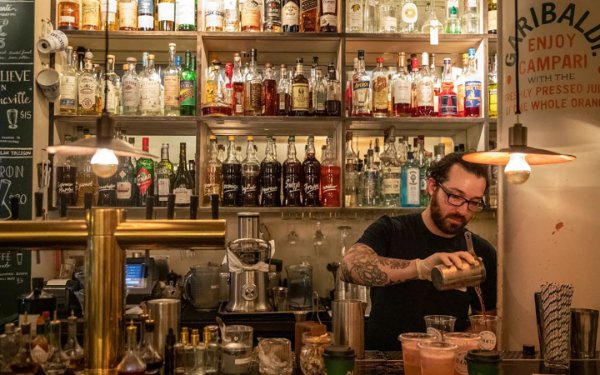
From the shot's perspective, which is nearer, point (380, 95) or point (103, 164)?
point (103, 164)

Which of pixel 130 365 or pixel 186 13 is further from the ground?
pixel 186 13

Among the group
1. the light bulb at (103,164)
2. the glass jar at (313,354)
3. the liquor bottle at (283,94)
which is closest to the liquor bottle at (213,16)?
the liquor bottle at (283,94)

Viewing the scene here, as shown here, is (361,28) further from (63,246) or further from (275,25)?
(63,246)

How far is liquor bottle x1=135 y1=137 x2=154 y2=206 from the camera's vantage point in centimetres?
330

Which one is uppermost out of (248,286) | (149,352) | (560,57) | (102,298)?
(560,57)

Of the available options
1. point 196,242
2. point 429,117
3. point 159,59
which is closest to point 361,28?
point 429,117

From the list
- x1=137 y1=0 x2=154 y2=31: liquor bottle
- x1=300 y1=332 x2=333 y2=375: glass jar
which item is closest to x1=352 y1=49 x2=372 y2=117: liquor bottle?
x1=137 y1=0 x2=154 y2=31: liquor bottle

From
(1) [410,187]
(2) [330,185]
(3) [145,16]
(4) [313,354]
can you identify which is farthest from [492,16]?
(4) [313,354]

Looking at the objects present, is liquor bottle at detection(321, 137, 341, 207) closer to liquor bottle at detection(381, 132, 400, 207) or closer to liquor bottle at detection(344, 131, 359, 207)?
liquor bottle at detection(344, 131, 359, 207)

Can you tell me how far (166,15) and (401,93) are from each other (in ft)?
4.14

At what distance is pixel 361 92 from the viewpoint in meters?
3.24

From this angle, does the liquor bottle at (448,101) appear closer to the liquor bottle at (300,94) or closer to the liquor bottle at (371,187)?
the liquor bottle at (371,187)

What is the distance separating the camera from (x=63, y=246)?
112 cm

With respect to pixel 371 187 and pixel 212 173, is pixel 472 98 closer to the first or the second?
pixel 371 187
